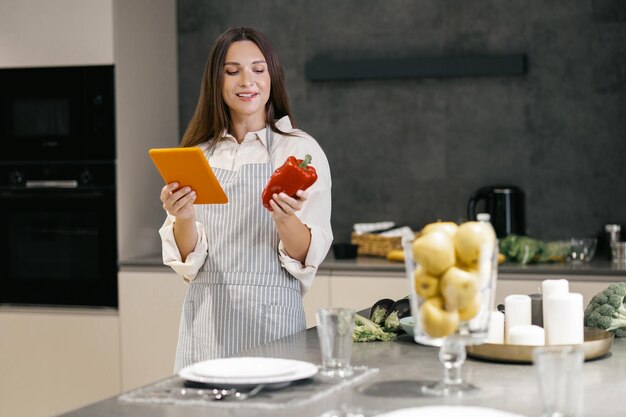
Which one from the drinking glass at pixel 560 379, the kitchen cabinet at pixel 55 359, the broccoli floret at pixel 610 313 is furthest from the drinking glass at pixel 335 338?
the kitchen cabinet at pixel 55 359

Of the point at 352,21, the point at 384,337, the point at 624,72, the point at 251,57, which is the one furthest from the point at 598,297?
the point at 352,21

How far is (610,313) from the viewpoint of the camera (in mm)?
2279

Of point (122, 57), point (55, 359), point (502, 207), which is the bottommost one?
point (55, 359)

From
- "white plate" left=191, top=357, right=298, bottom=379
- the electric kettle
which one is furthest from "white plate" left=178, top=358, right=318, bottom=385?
the electric kettle

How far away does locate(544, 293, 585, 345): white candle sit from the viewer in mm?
2006

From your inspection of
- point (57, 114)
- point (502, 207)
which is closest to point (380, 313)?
point (502, 207)

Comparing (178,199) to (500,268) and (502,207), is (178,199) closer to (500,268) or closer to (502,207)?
(500,268)

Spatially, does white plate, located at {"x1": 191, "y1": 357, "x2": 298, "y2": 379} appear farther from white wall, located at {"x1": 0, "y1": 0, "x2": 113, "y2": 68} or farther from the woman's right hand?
white wall, located at {"x1": 0, "y1": 0, "x2": 113, "y2": 68}

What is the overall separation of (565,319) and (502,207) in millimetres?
2266

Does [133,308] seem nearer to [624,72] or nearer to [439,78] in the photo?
[439,78]

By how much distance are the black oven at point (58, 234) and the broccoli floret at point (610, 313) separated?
249cm

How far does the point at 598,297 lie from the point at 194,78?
2959 millimetres

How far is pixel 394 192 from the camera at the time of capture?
468cm

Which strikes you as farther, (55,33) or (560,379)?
(55,33)
